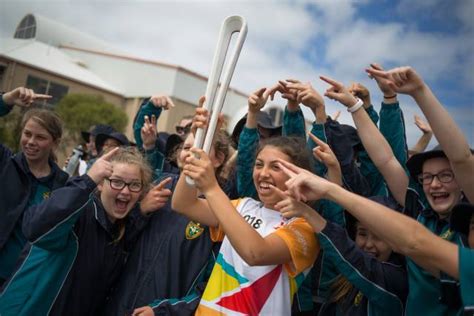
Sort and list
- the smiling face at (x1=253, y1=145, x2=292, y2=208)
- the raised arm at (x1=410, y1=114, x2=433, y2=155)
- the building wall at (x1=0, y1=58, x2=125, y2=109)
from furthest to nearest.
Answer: the building wall at (x1=0, y1=58, x2=125, y2=109) < the raised arm at (x1=410, y1=114, x2=433, y2=155) < the smiling face at (x1=253, y1=145, x2=292, y2=208)

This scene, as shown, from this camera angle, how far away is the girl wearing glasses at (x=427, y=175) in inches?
82.9

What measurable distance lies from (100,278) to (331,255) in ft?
5.22

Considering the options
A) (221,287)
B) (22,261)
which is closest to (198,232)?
(221,287)

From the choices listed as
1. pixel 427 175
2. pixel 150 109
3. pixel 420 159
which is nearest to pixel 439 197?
pixel 427 175

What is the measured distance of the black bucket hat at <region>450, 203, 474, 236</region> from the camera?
78.1 inches

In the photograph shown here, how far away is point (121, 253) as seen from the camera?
2945 mm

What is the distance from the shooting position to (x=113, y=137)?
5.78 m

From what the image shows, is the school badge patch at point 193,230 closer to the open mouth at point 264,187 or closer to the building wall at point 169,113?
the open mouth at point 264,187

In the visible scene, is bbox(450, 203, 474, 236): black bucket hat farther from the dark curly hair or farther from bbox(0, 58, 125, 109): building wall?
bbox(0, 58, 125, 109): building wall

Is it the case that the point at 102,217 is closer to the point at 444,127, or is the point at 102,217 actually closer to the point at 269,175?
the point at 269,175

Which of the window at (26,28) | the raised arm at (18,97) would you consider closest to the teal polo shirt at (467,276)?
the raised arm at (18,97)

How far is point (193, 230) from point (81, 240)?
0.74m

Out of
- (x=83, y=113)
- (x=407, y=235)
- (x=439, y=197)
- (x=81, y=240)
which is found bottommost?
(x=81, y=240)

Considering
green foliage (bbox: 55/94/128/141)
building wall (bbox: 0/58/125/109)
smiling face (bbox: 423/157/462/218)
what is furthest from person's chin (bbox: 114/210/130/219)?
building wall (bbox: 0/58/125/109)
